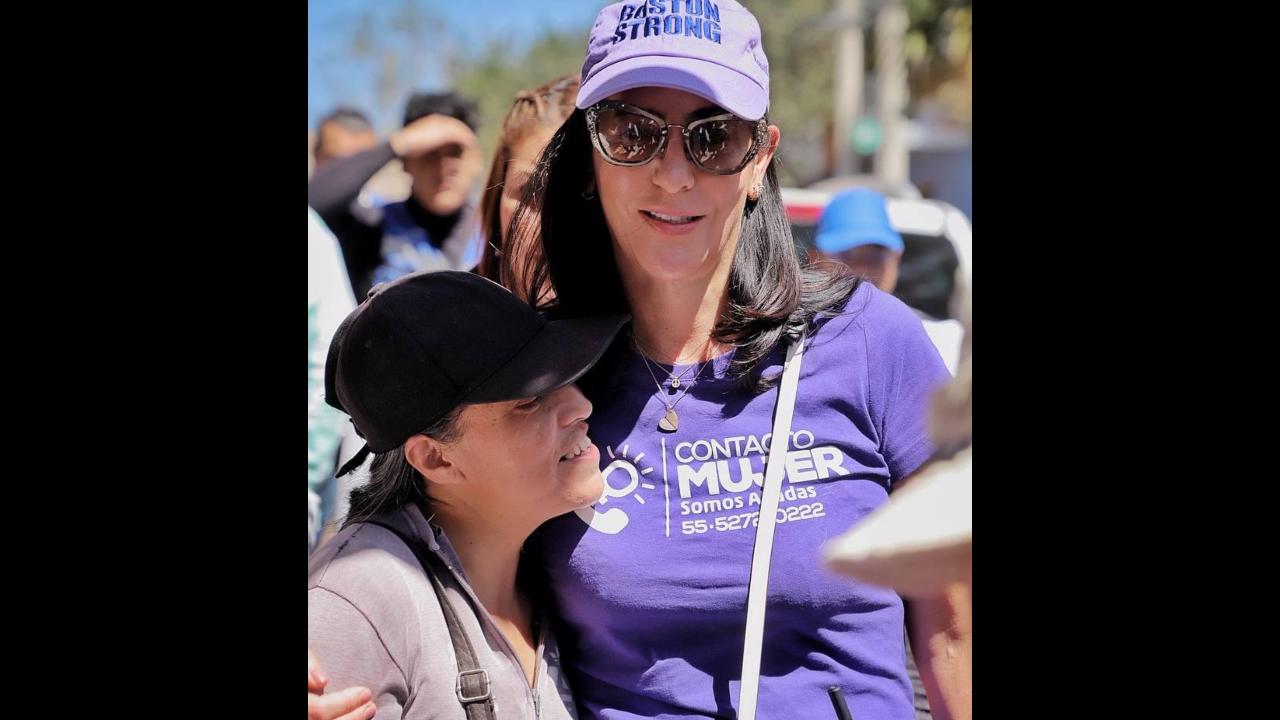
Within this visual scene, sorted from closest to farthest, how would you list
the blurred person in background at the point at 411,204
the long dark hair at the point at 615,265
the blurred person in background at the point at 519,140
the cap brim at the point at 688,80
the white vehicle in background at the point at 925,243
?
1. the cap brim at the point at 688,80
2. the long dark hair at the point at 615,265
3. the blurred person in background at the point at 519,140
4. the blurred person in background at the point at 411,204
5. the white vehicle in background at the point at 925,243

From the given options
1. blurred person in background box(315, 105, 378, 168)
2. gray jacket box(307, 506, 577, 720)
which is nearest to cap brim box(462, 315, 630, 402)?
gray jacket box(307, 506, 577, 720)

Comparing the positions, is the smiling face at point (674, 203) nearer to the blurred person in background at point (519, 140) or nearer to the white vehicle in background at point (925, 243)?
the blurred person in background at point (519, 140)

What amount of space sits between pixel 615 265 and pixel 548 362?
34cm

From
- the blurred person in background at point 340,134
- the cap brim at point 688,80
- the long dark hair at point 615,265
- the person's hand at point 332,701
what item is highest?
the blurred person in background at point 340,134

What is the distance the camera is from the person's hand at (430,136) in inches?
201

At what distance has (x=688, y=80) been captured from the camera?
Result: 6.11ft

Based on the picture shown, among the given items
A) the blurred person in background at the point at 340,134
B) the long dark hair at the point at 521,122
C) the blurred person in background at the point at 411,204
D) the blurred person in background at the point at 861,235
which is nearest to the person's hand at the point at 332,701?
the long dark hair at the point at 521,122

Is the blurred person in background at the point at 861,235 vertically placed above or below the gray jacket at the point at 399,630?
above

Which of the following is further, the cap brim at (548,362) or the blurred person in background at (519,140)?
the blurred person in background at (519,140)

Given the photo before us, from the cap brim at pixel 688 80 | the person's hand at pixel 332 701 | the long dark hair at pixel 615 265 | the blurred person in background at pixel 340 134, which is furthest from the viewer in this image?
the blurred person in background at pixel 340 134

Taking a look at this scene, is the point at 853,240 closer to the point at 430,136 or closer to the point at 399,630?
the point at 430,136

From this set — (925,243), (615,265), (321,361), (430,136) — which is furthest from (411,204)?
(615,265)

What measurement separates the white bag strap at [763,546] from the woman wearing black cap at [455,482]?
27cm
